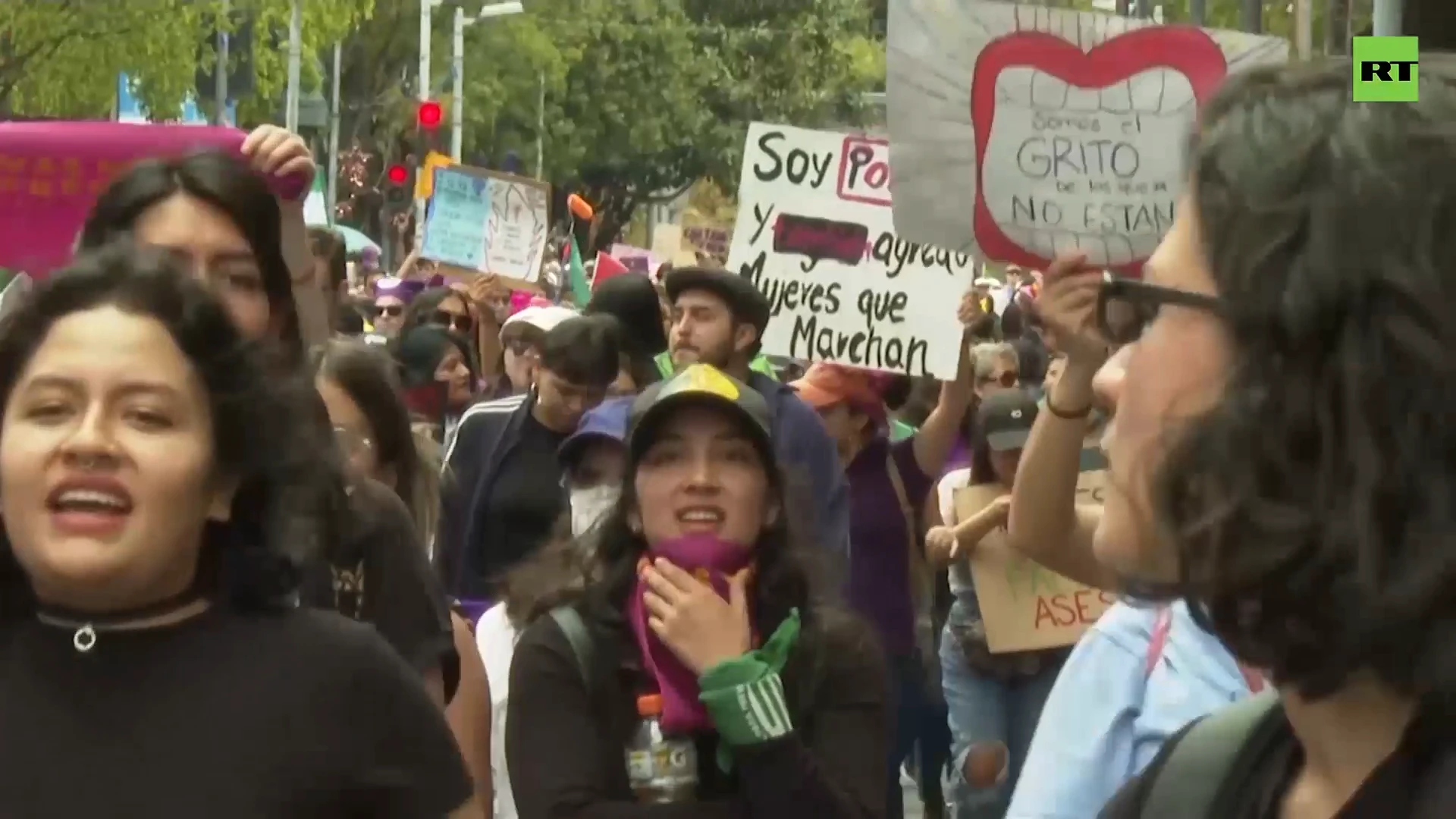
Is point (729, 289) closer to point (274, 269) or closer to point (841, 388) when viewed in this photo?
point (841, 388)

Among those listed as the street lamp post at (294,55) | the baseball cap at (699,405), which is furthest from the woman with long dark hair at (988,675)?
the street lamp post at (294,55)

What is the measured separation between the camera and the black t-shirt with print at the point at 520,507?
7.20m

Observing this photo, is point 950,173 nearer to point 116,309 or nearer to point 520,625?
point 520,625

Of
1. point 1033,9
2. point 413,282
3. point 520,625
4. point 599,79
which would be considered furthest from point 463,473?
point 599,79

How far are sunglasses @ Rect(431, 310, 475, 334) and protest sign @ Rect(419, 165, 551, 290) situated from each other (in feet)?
12.6

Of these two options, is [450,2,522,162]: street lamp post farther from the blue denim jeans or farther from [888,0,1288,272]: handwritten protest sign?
[888,0,1288,272]: handwritten protest sign

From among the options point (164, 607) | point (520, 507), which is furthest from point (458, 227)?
point (164, 607)

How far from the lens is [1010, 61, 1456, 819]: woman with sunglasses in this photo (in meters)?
1.87

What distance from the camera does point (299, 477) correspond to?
298cm

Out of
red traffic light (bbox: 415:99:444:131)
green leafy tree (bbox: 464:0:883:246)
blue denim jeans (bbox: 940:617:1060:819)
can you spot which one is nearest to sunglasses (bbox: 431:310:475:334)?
blue denim jeans (bbox: 940:617:1060:819)

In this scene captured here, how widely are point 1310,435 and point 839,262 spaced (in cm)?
752

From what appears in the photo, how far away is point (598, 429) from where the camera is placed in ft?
19.3

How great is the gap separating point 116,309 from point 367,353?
2.64m

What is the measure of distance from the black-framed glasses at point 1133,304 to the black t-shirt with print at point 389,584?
5.52 ft
